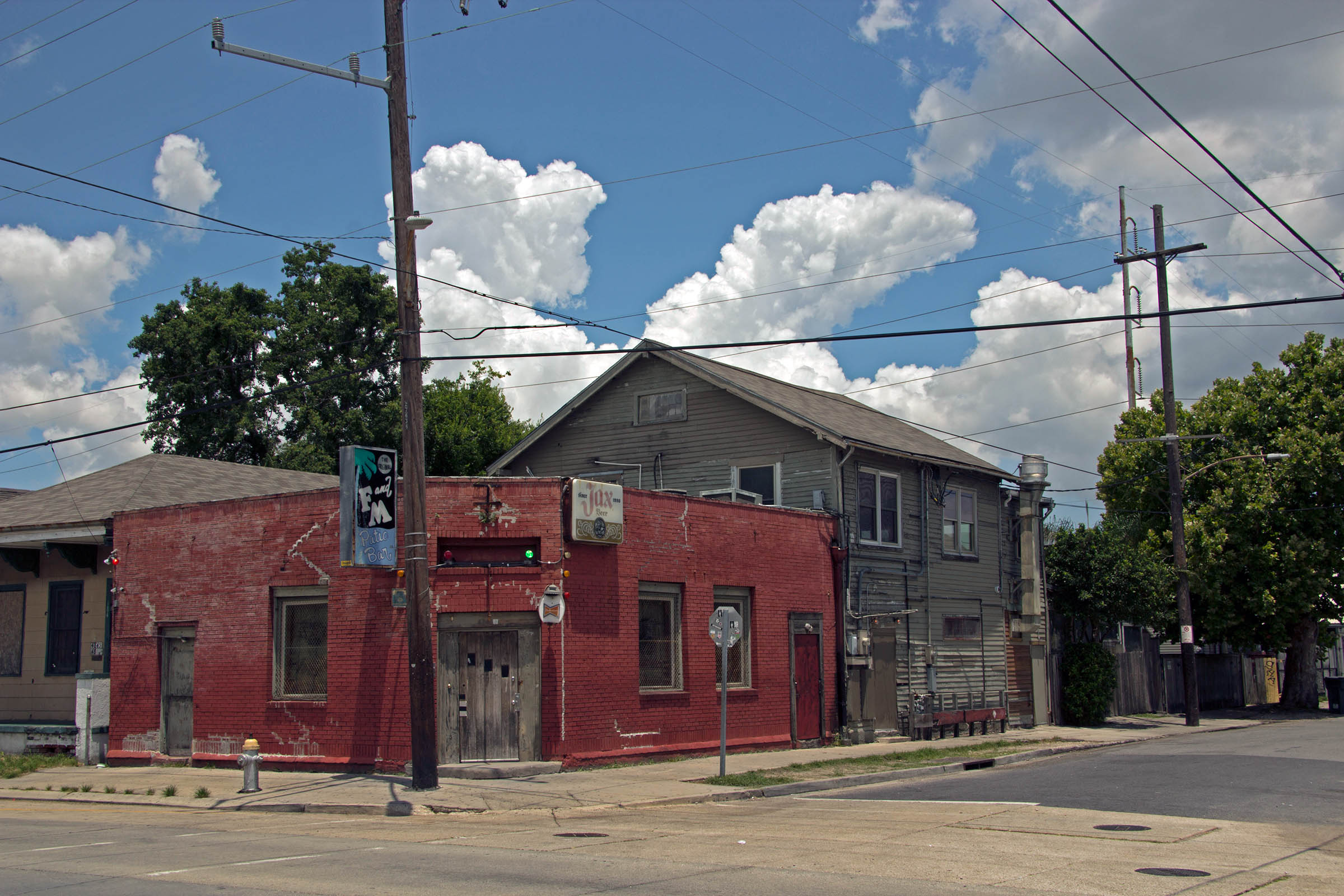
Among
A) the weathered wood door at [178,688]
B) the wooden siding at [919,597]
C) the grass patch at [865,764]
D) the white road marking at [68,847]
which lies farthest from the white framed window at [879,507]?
the white road marking at [68,847]

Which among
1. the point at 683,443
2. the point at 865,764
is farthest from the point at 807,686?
the point at 683,443

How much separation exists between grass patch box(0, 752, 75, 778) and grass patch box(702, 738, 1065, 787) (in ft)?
39.7

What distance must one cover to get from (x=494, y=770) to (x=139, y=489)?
1176 centimetres

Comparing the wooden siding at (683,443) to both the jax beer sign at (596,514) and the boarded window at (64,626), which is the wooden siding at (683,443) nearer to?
the jax beer sign at (596,514)

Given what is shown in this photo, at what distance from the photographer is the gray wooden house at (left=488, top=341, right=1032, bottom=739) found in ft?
82.4

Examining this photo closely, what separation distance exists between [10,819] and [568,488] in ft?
29.4

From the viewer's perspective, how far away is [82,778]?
18.9 metres

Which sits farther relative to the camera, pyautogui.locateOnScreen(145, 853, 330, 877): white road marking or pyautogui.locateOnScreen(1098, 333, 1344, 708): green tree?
pyautogui.locateOnScreen(1098, 333, 1344, 708): green tree

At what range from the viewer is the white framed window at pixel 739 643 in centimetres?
2189

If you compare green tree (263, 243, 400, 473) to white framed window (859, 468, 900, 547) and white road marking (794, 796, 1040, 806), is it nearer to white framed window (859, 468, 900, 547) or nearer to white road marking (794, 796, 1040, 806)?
white framed window (859, 468, 900, 547)

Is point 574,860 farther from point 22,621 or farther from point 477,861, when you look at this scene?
point 22,621

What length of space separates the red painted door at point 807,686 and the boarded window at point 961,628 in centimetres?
515

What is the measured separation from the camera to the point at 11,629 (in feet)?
78.3

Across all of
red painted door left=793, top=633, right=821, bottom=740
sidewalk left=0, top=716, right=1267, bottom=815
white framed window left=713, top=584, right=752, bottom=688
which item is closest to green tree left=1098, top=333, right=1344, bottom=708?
red painted door left=793, top=633, right=821, bottom=740
